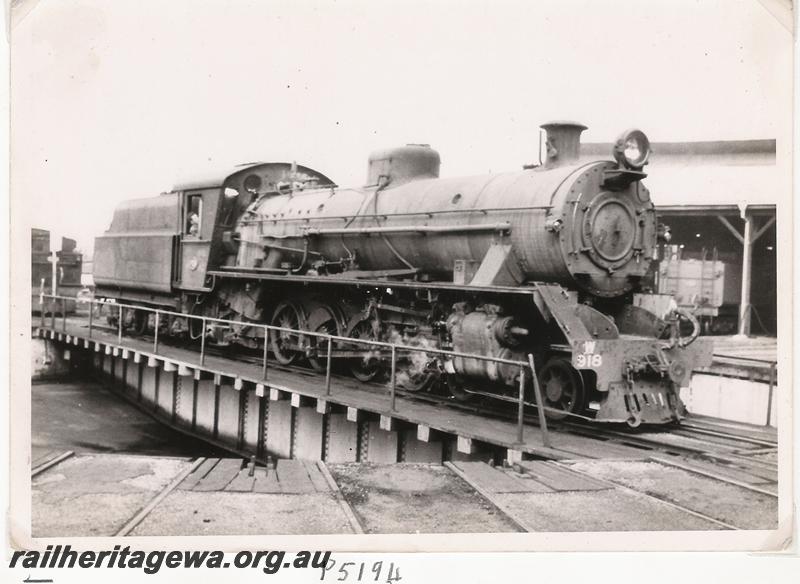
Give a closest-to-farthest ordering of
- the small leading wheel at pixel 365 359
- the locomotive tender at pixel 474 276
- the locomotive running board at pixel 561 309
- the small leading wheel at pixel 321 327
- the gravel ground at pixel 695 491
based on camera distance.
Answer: the gravel ground at pixel 695 491, the locomotive running board at pixel 561 309, the locomotive tender at pixel 474 276, the small leading wheel at pixel 365 359, the small leading wheel at pixel 321 327

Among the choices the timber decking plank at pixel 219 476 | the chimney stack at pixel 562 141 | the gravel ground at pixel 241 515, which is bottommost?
the gravel ground at pixel 241 515

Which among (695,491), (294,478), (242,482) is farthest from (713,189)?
(242,482)

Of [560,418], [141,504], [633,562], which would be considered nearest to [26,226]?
[141,504]

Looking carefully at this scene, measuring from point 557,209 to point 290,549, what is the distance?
195 inches

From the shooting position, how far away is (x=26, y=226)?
5.50m

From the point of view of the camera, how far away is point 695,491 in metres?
5.62

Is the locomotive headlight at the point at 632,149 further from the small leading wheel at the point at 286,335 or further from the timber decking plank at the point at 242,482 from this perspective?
the small leading wheel at the point at 286,335

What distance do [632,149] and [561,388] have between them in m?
2.94

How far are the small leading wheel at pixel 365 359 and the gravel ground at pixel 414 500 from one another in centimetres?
424

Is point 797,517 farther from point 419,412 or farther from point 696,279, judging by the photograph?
point 696,279

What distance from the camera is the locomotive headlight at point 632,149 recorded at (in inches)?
329

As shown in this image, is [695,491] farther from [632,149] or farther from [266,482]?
[632,149]

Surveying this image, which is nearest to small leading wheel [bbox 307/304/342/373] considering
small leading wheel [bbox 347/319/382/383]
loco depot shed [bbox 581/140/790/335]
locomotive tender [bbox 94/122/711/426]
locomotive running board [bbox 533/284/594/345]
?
locomotive tender [bbox 94/122/711/426]

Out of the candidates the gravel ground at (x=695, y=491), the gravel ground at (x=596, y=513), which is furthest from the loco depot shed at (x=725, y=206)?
the gravel ground at (x=596, y=513)
